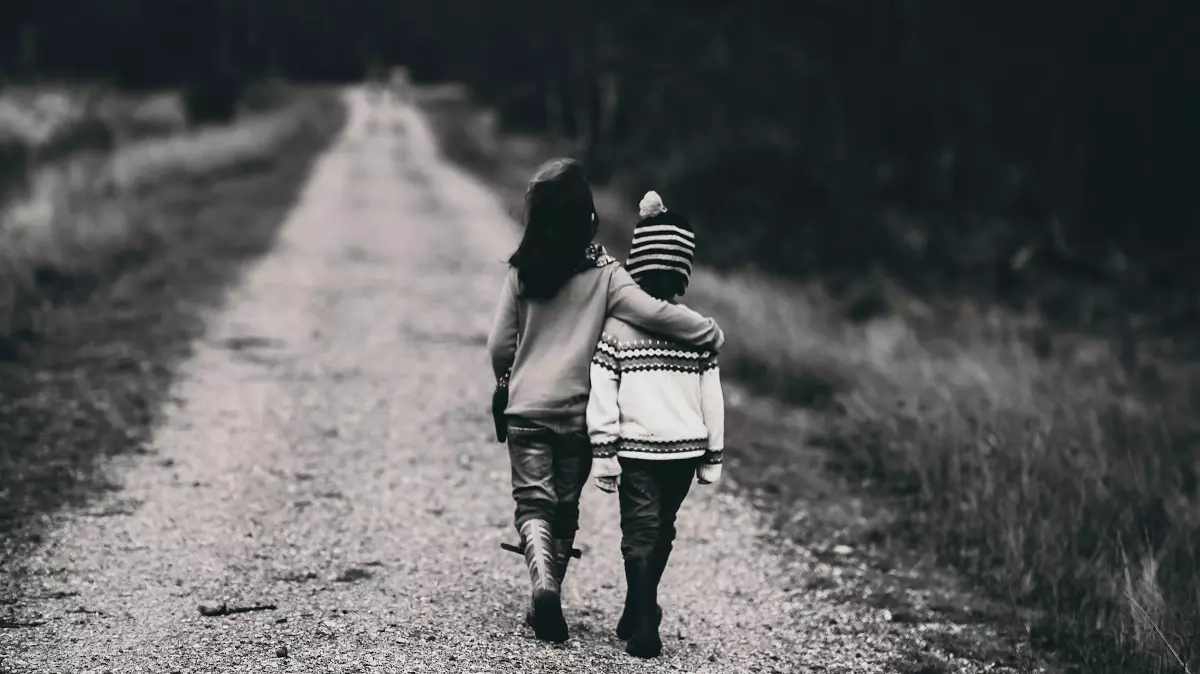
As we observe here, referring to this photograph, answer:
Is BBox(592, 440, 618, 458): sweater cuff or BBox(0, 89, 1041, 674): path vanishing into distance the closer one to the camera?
BBox(592, 440, 618, 458): sweater cuff

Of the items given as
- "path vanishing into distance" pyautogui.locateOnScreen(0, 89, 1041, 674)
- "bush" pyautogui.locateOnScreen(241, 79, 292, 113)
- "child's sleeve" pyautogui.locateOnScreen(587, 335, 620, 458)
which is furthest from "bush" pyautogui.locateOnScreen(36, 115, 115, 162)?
"child's sleeve" pyautogui.locateOnScreen(587, 335, 620, 458)

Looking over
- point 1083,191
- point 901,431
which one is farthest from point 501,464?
point 1083,191

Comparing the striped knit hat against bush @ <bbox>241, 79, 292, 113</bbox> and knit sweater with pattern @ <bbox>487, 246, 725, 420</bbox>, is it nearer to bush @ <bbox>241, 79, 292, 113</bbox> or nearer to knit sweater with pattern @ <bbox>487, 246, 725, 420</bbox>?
knit sweater with pattern @ <bbox>487, 246, 725, 420</bbox>

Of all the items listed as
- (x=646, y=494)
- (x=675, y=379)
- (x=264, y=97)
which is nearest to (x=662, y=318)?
(x=675, y=379)

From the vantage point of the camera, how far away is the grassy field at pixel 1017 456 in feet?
15.1

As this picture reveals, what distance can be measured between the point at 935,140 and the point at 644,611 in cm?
1470

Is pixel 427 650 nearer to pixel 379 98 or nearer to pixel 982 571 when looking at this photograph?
pixel 982 571

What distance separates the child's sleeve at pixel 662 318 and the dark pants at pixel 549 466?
1.37 feet

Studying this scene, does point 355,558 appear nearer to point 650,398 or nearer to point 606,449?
point 606,449

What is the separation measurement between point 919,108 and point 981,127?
104 centimetres

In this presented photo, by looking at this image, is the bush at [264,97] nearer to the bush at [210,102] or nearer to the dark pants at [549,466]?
the bush at [210,102]

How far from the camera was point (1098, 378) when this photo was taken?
9.91m

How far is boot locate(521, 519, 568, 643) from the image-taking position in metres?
3.77

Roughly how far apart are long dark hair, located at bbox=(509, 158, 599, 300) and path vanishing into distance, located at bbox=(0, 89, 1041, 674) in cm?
81
